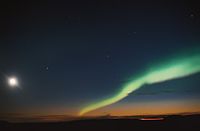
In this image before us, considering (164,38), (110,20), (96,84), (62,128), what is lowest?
(62,128)

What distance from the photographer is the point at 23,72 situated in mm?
1485

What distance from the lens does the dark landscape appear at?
1419 mm

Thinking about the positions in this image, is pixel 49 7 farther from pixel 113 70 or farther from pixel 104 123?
pixel 104 123

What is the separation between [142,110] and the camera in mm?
1438

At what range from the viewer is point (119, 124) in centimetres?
145

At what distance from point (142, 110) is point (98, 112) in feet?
0.63

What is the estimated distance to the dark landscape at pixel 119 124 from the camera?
142 centimetres

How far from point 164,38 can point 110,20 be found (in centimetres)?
25

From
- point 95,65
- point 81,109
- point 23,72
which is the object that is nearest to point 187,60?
point 95,65

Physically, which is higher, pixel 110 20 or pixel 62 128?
pixel 110 20

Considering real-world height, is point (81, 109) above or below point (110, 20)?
below

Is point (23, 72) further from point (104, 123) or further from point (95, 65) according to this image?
point (104, 123)

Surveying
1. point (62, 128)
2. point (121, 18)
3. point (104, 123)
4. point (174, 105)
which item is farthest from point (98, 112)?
point (121, 18)

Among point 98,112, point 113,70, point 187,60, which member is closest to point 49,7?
point 113,70
